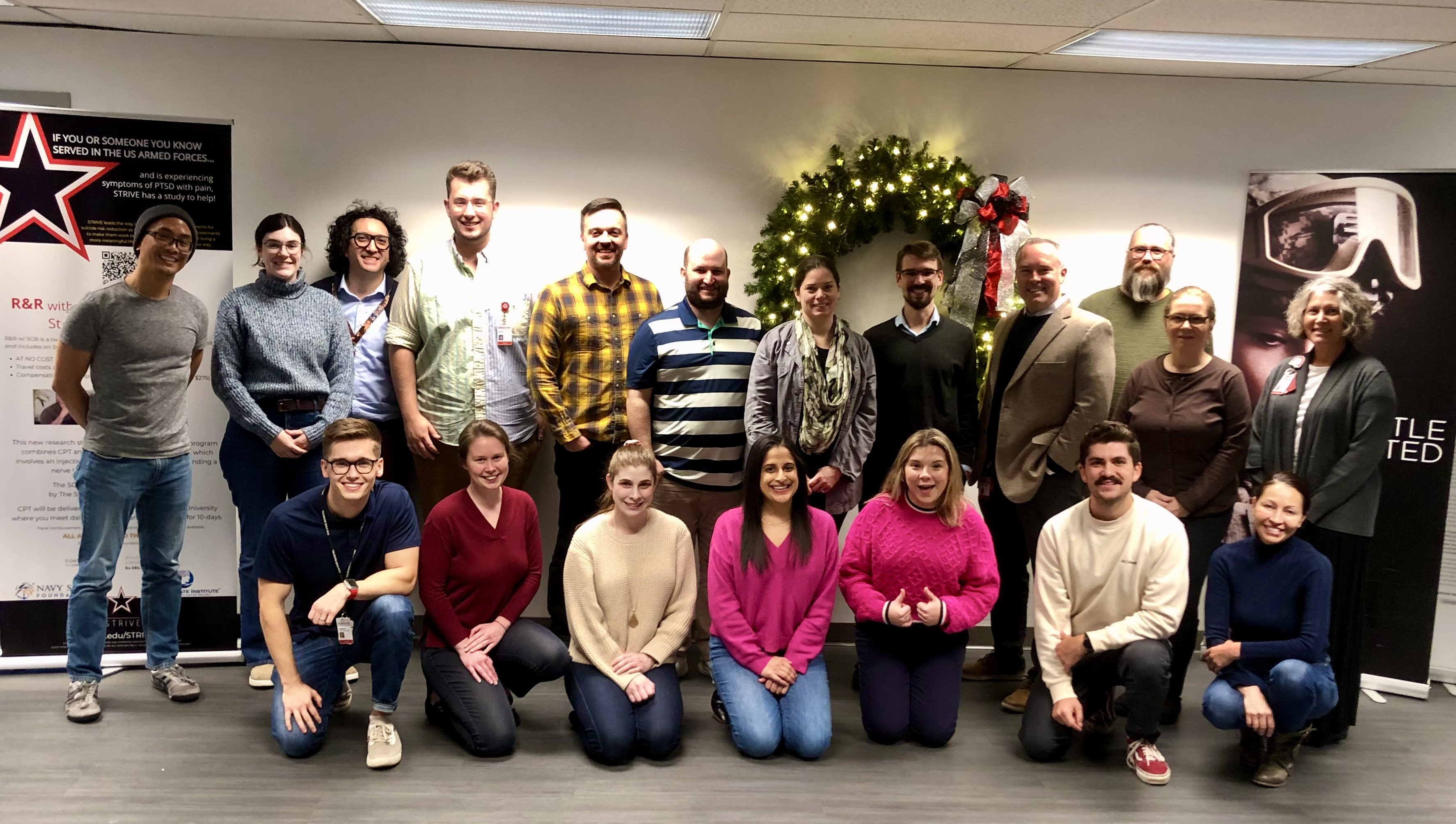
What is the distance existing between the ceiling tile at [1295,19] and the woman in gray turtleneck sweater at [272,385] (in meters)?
3.11

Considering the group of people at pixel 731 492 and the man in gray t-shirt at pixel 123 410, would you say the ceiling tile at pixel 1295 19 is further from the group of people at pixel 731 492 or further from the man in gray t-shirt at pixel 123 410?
the man in gray t-shirt at pixel 123 410

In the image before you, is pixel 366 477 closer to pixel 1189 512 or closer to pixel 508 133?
pixel 508 133

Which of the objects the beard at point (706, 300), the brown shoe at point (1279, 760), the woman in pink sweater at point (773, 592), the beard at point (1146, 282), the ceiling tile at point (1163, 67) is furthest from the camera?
the ceiling tile at point (1163, 67)

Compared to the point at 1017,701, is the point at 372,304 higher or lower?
higher

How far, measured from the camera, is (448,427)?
3.87 m

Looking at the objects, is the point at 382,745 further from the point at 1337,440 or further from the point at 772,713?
the point at 1337,440

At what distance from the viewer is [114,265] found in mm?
3643

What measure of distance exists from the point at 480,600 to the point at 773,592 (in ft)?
3.17

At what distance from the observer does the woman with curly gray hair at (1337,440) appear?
3289mm

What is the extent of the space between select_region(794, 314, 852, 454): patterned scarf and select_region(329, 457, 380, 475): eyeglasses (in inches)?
59.4

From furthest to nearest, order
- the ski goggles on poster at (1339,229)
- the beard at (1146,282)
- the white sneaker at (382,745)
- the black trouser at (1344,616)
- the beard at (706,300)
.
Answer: the ski goggles on poster at (1339,229)
the beard at (1146,282)
the beard at (706,300)
the black trouser at (1344,616)
the white sneaker at (382,745)

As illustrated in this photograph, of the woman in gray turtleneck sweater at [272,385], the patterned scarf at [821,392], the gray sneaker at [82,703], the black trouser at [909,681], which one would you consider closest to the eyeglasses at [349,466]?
the woman in gray turtleneck sweater at [272,385]

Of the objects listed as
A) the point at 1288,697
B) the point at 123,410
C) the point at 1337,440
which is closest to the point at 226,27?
the point at 123,410

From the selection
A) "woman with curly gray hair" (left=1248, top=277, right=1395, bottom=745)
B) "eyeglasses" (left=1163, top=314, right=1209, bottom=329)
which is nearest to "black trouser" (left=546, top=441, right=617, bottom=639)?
"eyeglasses" (left=1163, top=314, right=1209, bottom=329)
